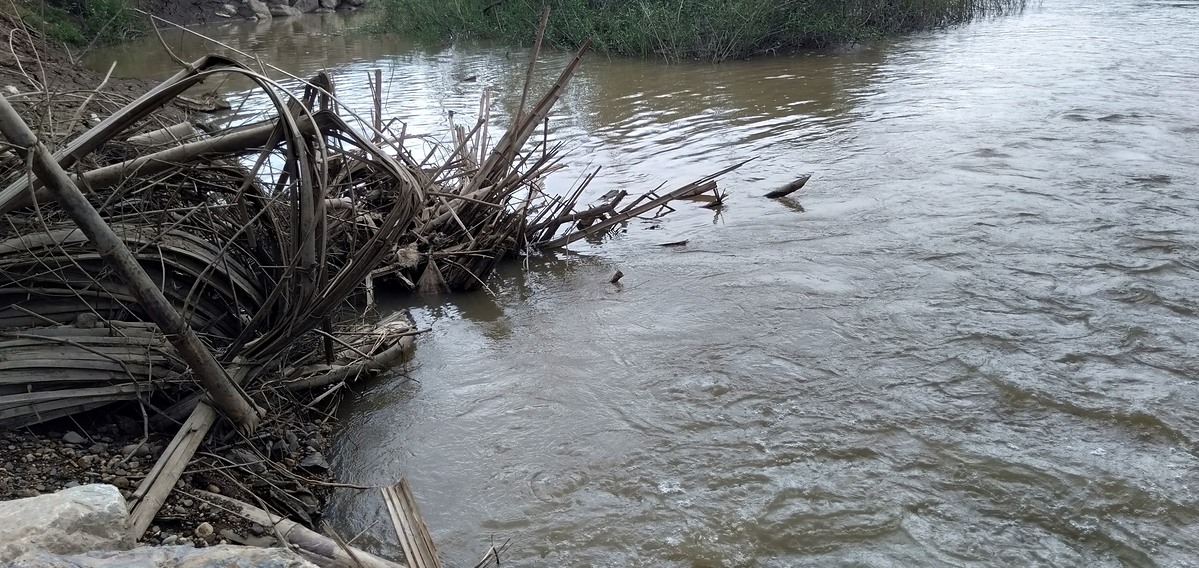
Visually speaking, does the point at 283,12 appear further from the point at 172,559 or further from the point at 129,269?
the point at 172,559

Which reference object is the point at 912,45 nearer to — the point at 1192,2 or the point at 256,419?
the point at 1192,2

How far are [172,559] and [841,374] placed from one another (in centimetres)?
303

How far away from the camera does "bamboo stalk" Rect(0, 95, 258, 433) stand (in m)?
2.35

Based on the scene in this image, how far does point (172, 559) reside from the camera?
2086mm

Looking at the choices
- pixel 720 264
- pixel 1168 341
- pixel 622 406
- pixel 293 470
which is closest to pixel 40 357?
pixel 293 470

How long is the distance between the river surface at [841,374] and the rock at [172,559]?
1.04m

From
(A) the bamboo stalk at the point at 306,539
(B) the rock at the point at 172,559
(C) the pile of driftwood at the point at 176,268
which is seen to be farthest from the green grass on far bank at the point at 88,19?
(B) the rock at the point at 172,559

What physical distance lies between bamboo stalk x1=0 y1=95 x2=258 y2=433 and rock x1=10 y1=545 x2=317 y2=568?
859 mm

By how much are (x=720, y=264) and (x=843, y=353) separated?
5.16 ft

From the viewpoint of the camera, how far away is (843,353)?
438 cm

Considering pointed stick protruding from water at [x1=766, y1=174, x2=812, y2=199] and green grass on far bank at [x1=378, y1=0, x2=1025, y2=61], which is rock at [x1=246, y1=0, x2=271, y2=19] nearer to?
green grass on far bank at [x1=378, y1=0, x2=1025, y2=61]

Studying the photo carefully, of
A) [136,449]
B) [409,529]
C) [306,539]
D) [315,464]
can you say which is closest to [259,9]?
[315,464]

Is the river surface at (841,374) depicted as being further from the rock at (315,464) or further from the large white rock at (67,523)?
the large white rock at (67,523)

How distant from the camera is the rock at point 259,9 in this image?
29487 mm
